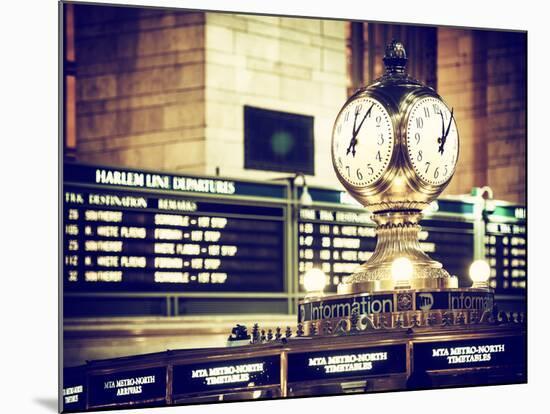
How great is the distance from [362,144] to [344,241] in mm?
793

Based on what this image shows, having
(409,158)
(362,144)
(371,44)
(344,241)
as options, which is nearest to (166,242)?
(344,241)

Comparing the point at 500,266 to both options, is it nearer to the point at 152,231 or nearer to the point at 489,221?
the point at 489,221

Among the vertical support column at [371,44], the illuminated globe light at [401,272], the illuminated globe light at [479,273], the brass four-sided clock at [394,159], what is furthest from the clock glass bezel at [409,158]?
the illuminated globe light at [479,273]

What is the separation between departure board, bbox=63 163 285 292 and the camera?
31.3ft

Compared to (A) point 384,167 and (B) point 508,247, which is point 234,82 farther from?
(B) point 508,247

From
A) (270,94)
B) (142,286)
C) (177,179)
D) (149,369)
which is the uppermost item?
(270,94)

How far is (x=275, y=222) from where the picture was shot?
1063 centimetres

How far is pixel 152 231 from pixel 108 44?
139 centimetres

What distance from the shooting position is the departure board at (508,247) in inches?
454

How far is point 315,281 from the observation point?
10.7m

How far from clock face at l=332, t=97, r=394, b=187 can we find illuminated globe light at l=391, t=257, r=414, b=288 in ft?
2.22

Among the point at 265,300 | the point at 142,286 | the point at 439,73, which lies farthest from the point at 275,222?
the point at 439,73

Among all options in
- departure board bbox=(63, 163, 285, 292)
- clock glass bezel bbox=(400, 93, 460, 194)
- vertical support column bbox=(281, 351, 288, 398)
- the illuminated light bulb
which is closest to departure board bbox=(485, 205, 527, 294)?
clock glass bezel bbox=(400, 93, 460, 194)

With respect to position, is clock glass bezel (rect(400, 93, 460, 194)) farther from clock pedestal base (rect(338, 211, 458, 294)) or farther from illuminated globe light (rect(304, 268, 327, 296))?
illuminated globe light (rect(304, 268, 327, 296))
